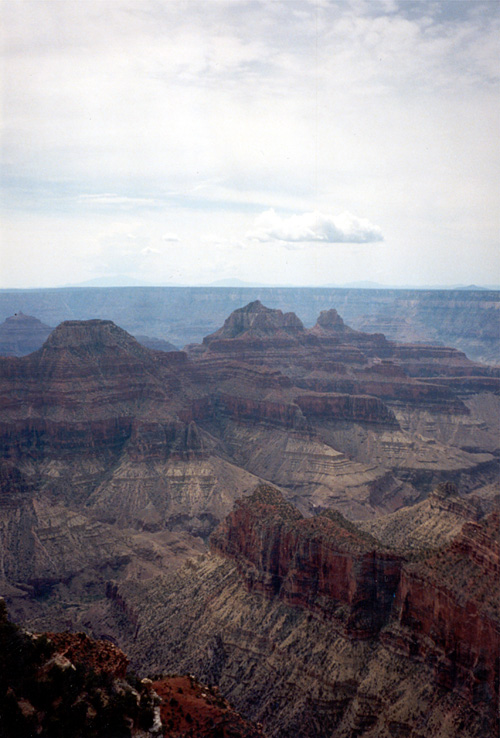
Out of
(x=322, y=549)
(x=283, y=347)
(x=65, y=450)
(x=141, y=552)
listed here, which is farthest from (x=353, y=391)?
(x=322, y=549)

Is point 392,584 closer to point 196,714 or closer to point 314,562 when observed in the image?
point 314,562

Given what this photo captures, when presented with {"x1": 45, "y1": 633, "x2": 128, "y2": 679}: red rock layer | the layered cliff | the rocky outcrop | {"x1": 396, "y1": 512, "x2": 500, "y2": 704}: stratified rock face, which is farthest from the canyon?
{"x1": 45, "y1": 633, "x2": 128, "y2": 679}: red rock layer

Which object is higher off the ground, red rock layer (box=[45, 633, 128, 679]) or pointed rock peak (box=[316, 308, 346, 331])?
pointed rock peak (box=[316, 308, 346, 331])

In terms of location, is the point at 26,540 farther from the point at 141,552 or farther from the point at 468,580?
the point at 468,580

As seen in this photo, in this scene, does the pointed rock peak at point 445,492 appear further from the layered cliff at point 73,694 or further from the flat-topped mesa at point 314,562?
the layered cliff at point 73,694

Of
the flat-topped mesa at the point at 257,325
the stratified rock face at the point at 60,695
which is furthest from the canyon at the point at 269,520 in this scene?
the stratified rock face at the point at 60,695

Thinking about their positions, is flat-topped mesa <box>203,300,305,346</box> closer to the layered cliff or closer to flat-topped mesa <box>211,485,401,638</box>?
flat-topped mesa <box>211,485,401,638</box>

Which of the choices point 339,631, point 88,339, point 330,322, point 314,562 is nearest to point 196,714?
point 339,631
